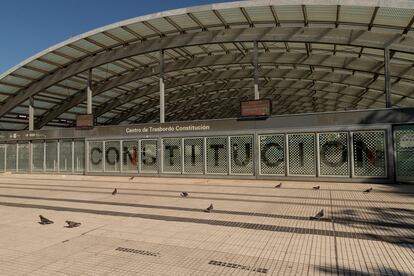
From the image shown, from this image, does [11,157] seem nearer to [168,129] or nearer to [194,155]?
[168,129]

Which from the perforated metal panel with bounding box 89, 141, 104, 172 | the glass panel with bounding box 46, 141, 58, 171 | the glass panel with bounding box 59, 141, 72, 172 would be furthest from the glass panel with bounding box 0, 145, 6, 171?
the perforated metal panel with bounding box 89, 141, 104, 172

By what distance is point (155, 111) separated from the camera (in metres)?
47.5

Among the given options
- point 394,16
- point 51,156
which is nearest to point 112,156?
point 51,156

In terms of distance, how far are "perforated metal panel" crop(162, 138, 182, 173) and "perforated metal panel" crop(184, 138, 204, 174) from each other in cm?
51

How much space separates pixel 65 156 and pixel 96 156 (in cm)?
345

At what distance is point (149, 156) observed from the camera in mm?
23344

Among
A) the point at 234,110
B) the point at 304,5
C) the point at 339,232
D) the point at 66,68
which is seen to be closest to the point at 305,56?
the point at 304,5

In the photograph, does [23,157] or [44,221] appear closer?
[44,221]

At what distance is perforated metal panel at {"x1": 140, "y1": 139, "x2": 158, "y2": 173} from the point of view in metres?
23.1

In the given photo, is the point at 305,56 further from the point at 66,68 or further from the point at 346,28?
the point at 66,68

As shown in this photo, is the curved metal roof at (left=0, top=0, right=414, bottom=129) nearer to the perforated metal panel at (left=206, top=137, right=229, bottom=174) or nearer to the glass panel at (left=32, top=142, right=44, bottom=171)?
the glass panel at (left=32, top=142, right=44, bottom=171)

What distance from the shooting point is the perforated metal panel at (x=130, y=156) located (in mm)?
23844

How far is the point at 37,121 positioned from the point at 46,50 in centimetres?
1520

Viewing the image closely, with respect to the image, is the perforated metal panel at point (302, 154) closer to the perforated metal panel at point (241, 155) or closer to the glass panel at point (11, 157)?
the perforated metal panel at point (241, 155)
